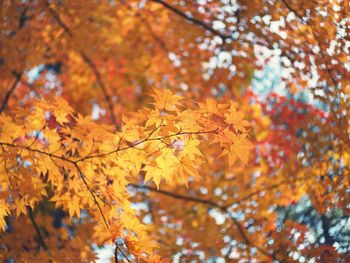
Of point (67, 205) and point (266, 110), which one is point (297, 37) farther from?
point (266, 110)

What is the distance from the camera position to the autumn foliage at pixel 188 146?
7.80 ft

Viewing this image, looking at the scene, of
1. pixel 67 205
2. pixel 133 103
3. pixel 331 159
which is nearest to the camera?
pixel 67 205

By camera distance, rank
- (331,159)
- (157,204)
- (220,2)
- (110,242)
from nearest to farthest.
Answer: (110,242) < (331,159) < (220,2) < (157,204)

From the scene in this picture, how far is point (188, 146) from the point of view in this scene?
2285mm

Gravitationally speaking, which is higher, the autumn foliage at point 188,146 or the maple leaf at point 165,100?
the maple leaf at point 165,100

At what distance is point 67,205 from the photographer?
270 centimetres

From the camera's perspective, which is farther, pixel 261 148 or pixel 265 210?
pixel 261 148

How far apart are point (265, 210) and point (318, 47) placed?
1.59 m

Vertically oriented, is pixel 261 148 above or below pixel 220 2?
below

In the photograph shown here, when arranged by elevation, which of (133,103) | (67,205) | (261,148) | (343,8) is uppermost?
(343,8)

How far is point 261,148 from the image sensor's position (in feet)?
17.7

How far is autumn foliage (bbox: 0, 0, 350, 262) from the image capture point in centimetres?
238

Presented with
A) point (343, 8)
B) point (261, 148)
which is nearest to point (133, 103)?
point (261, 148)

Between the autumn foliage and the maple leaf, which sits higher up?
the maple leaf
